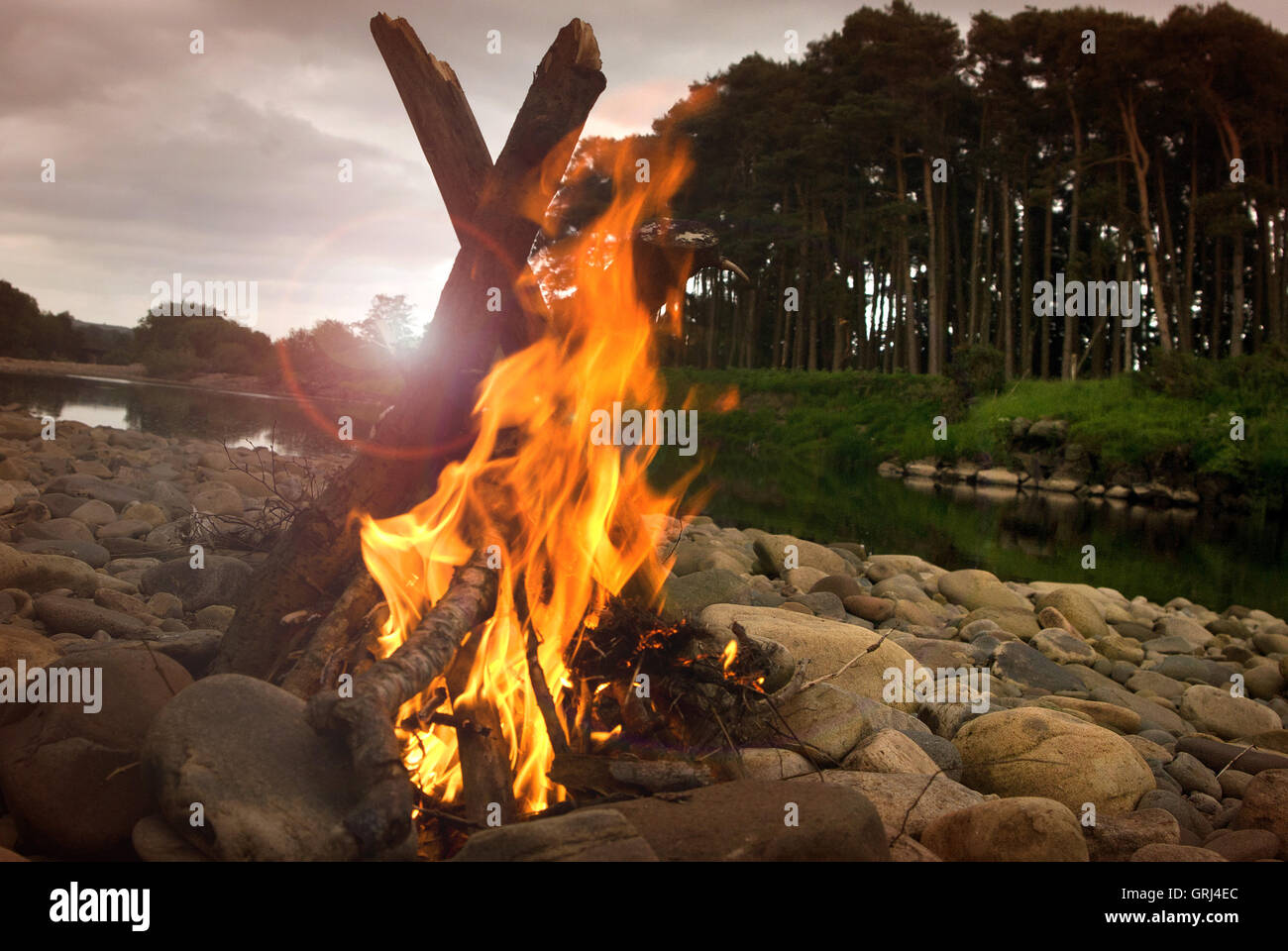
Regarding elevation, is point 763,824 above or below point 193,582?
below

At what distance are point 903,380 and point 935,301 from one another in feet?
16.4

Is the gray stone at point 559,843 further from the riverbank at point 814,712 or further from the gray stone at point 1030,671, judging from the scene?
the gray stone at point 1030,671

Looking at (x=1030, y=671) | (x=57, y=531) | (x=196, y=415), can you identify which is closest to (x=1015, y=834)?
(x=1030, y=671)

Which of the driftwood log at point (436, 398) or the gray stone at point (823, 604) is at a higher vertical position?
the driftwood log at point (436, 398)

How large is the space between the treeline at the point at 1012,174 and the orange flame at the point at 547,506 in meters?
22.9

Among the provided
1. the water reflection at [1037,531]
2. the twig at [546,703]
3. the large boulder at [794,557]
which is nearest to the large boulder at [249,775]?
the twig at [546,703]

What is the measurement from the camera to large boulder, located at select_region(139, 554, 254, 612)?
18.1 feet

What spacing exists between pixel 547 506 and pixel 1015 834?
222cm

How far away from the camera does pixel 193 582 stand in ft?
18.4

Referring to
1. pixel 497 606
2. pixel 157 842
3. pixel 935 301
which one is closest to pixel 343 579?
pixel 497 606

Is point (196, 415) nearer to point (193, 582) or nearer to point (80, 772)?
point (193, 582)

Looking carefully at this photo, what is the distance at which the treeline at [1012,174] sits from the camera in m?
31.4

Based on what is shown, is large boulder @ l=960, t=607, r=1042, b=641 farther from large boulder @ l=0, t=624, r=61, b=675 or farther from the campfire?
large boulder @ l=0, t=624, r=61, b=675
